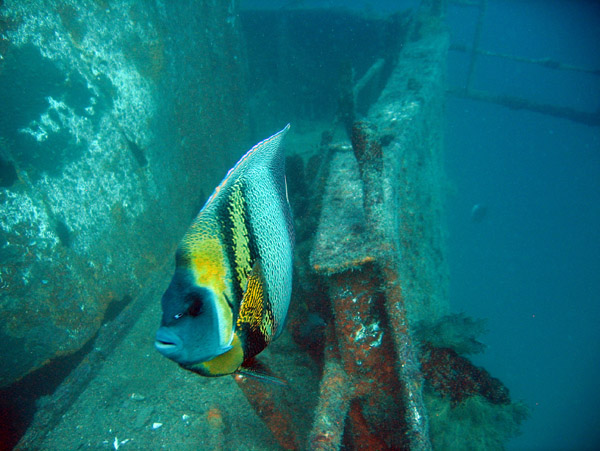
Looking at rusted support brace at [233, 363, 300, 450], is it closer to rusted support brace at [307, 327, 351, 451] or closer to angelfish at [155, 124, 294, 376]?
rusted support brace at [307, 327, 351, 451]

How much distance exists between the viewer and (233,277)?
55 centimetres

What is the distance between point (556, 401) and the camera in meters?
20.4

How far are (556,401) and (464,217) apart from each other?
18.9 meters

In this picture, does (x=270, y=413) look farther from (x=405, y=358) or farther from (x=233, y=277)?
(x=233, y=277)

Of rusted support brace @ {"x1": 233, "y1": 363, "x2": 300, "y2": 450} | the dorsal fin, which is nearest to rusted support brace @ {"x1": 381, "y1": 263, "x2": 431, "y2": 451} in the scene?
rusted support brace @ {"x1": 233, "y1": 363, "x2": 300, "y2": 450}

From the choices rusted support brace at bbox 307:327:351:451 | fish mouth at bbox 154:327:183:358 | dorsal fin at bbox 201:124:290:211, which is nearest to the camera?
fish mouth at bbox 154:327:183:358

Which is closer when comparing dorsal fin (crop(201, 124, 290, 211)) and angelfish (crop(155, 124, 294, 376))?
angelfish (crop(155, 124, 294, 376))

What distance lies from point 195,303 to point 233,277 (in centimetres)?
8

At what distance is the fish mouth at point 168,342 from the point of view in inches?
17.6

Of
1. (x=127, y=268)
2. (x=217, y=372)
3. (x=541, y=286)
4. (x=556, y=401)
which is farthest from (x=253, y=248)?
(x=541, y=286)

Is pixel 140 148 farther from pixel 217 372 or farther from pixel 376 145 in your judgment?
pixel 217 372

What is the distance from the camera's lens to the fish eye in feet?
1.61

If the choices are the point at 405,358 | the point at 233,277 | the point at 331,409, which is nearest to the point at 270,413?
the point at 331,409

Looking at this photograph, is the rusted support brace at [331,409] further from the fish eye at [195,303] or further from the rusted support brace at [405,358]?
the fish eye at [195,303]
